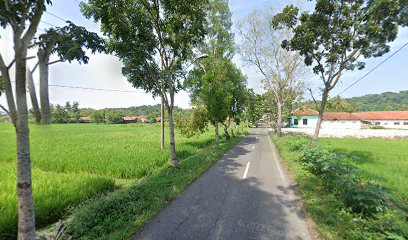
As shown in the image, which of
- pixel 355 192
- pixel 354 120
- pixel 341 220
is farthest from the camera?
pixel 354 120

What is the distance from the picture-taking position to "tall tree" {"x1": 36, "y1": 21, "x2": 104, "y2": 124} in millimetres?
2516

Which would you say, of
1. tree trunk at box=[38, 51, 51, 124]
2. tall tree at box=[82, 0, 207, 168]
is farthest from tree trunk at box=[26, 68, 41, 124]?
tall tree at box=[82, 0, 207, 168]

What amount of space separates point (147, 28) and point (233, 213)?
291 inches

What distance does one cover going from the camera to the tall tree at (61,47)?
2.52 meters

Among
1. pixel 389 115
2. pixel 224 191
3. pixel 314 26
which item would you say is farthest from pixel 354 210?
pixel 389 115

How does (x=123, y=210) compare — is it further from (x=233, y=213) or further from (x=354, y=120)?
(x=354, y=120)

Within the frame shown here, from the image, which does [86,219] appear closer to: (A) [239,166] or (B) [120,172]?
(B) [120,172]

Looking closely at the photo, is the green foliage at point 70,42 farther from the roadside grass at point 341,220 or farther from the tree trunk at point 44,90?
the roadside grass at point 341,220

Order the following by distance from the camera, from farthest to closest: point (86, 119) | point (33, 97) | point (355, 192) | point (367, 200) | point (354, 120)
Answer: point (86, 119)
point (354, 120)
point (355, 192)
point (367, 200)
point (33, 97)

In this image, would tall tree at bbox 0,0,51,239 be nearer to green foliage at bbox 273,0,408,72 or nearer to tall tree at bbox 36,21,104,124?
tall tree at bbox 36,21,104,124

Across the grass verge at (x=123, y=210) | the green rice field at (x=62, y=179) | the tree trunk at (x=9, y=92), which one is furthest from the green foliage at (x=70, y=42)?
the grass verge at (x=123, y=210)

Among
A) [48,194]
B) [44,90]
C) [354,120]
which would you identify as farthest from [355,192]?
[354,120]

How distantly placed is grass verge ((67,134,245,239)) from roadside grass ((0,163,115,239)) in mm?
517

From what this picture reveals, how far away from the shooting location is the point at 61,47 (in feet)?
10.1
